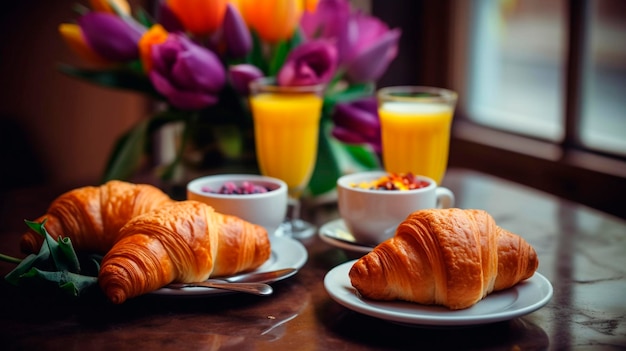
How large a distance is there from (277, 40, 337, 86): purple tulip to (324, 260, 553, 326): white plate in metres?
0.50

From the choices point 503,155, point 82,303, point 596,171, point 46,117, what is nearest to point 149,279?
point 82,303

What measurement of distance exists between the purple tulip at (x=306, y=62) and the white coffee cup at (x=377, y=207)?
0.94 feet

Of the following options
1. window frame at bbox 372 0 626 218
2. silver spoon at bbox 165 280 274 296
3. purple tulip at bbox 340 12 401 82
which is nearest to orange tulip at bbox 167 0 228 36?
purple tulip at bbox 340 12 401 82

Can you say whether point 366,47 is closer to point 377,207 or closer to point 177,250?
point 377,207

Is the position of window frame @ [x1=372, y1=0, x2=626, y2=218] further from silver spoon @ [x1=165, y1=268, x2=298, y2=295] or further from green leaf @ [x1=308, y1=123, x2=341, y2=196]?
silver spoon @ [x1=165, y1=268, x2=298, y2=295]

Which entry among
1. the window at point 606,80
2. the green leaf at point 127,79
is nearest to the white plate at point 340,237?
the green leaf at point 127,79

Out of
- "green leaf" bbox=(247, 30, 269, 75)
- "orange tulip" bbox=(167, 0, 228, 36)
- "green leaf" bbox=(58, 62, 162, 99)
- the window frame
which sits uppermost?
"orange tulip" bbox=(167, 0, 228, 36)

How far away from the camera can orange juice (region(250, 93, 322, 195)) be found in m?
1.32

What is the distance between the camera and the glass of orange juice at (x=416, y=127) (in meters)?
1.31

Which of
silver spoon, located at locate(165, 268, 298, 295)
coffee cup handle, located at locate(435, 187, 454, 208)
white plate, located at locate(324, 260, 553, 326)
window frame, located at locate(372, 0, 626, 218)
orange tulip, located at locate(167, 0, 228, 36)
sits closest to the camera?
white plate, located at locate(324, 260, 553, 326)

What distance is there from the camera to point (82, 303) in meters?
0.93

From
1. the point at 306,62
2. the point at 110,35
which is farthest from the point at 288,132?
the point at 110,35

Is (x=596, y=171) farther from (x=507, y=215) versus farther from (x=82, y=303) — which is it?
(x=82, y=303)

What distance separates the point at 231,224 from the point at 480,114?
168 centimetres
